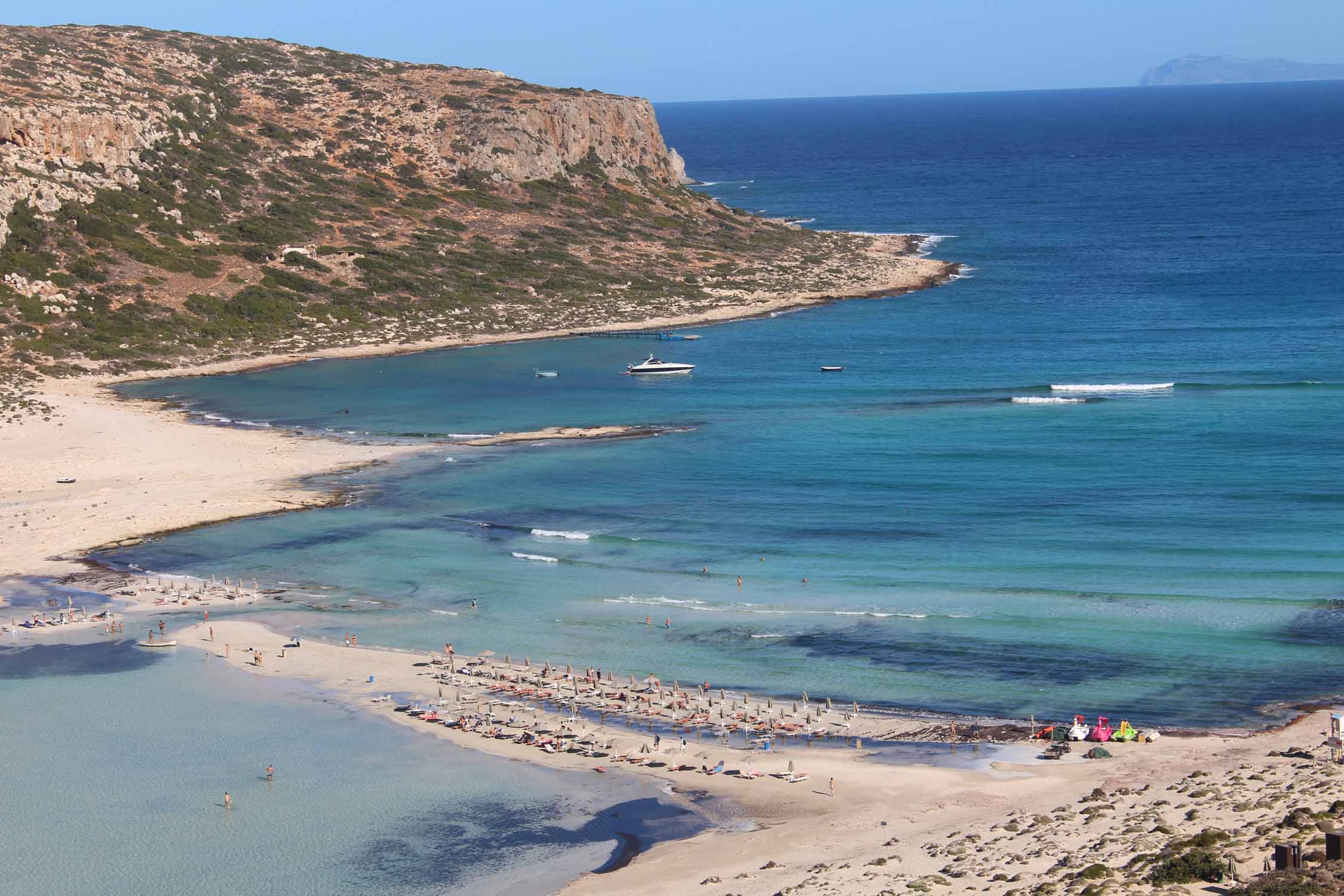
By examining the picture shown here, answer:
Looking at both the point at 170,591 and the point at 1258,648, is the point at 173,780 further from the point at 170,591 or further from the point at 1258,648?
the point at 1258,648

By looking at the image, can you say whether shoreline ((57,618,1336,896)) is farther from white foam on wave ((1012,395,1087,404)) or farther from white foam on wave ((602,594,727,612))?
white foam on wave ((1012,395,1087,404))

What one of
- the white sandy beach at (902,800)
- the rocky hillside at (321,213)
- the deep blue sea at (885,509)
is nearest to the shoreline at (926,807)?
the white sandy beach at (902,800)

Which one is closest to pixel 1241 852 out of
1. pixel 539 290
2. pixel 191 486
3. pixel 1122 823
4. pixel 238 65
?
pixel 1122 823

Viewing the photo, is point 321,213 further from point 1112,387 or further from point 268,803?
point 268,803

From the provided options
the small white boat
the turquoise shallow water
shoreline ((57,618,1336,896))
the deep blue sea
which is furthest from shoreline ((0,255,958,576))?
shoreline ((57,618,1336,896))

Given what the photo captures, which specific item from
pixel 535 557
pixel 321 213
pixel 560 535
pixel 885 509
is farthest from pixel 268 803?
pixel 321 213
